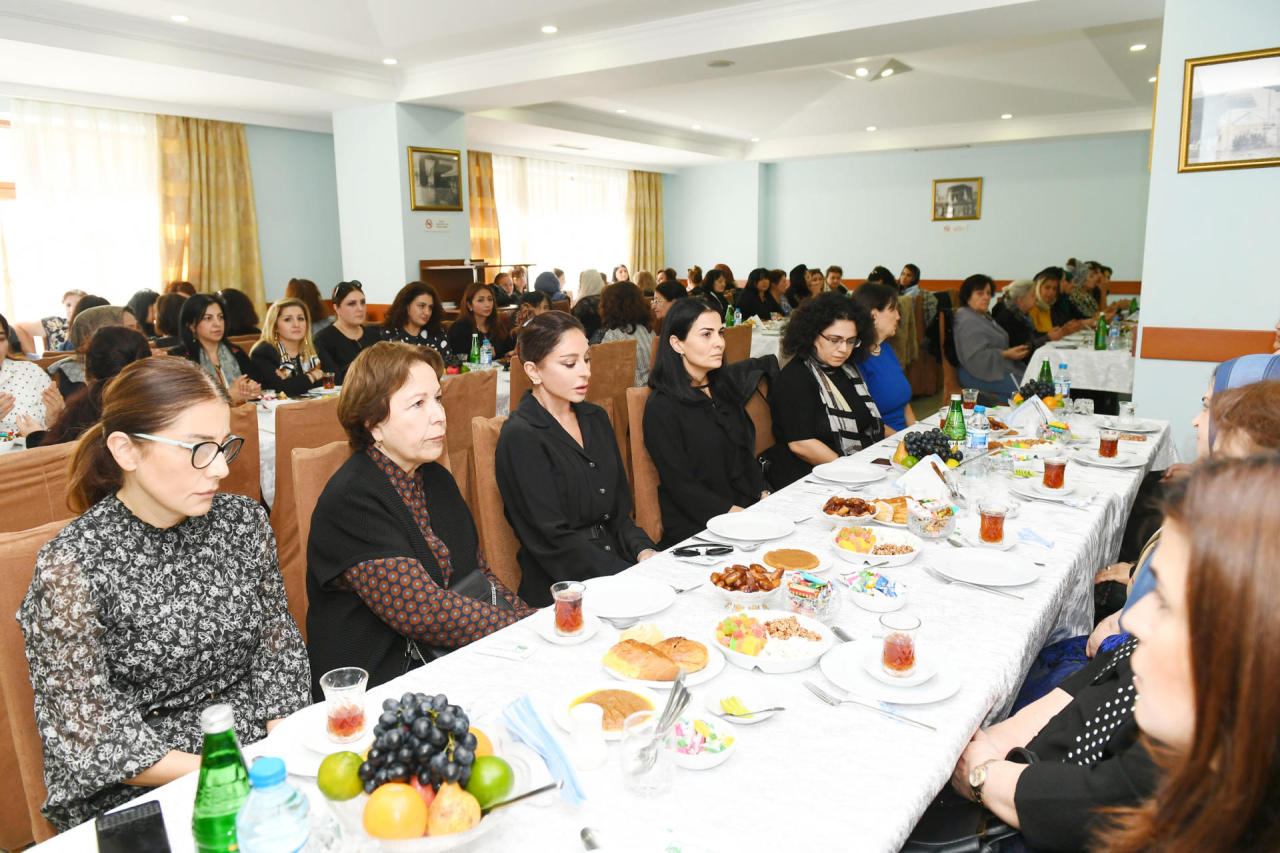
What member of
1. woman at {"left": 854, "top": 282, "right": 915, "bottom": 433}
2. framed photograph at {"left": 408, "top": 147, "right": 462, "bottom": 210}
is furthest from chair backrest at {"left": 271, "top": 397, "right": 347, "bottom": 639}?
framed photograph at {"left": 408, "top": 147, "right": 462, "bottom": 210}

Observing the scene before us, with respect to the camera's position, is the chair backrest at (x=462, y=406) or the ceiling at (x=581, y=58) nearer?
the chair backrest at (x=462, y=406)

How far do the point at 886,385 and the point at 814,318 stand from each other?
733 millimetres

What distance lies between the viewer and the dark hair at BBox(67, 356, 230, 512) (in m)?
1.47

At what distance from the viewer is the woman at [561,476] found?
2340 millimetres

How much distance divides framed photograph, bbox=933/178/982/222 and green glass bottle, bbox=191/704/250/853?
12.6m

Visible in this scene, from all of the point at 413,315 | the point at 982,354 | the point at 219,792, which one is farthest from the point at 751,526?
the point at 982,354

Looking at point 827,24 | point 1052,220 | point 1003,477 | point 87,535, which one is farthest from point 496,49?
point 1052,220

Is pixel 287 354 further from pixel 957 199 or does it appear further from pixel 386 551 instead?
pixel 957 199

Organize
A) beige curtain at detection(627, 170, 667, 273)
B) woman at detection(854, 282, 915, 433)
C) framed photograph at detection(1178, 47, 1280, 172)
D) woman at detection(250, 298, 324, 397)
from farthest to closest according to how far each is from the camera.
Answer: beige curtain at detection(627, 170, 667, 273) → woman at detection(250, 298, 324, 397) → framed photograph at detection(1178, 47, 1280, 172) → woman at detection(854, 282, 915, 433)

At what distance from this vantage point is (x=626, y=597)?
174 cm

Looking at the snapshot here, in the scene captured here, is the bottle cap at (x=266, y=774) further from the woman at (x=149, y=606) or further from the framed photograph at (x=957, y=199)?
the framed photograph at (x=957, y=199)

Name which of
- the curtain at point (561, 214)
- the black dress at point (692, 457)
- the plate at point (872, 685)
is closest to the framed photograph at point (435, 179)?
the curtain at point (561, 214)

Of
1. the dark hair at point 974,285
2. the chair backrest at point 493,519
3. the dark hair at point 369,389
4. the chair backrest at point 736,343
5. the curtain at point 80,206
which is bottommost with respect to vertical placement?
the chair backrest at point 493,519

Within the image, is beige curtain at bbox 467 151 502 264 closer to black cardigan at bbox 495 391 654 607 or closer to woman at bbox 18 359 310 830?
black cardigan at bbox 495 391 654 607
